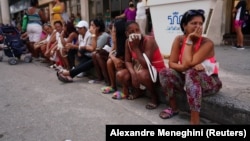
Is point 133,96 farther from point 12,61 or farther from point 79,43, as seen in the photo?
point 12,61

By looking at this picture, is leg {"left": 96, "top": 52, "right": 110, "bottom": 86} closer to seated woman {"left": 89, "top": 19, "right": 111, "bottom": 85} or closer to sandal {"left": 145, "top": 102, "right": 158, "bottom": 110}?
seated woman {"left": 89, "top": 19, "right": 111, "bottom": 85}

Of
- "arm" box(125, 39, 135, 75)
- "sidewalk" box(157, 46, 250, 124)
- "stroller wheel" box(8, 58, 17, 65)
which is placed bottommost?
"stroller wheel" box(8, 58, 17, 65)

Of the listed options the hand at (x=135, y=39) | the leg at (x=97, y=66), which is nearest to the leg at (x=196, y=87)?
the hand at (x=135, y=39)

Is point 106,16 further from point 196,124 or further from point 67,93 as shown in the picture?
point 196,124

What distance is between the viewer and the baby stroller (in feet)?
24.1

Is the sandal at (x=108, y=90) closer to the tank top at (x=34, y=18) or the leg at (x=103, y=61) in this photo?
the leg at (x=103, y=61)

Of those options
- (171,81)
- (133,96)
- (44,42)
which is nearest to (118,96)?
(133,96)

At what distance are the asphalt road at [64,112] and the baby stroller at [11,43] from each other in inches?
98.4

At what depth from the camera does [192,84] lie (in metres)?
2.74

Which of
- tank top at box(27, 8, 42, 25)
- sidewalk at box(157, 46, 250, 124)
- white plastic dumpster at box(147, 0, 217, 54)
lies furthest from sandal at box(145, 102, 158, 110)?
tank top at box(27, 8, 42, 25)

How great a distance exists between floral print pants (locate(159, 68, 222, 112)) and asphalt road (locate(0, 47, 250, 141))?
373mm

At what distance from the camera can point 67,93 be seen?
173 inches

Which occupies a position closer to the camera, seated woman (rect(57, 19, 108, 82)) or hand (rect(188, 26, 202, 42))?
hand (rect(188, 26, 202, 42))

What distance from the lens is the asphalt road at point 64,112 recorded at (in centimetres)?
290
